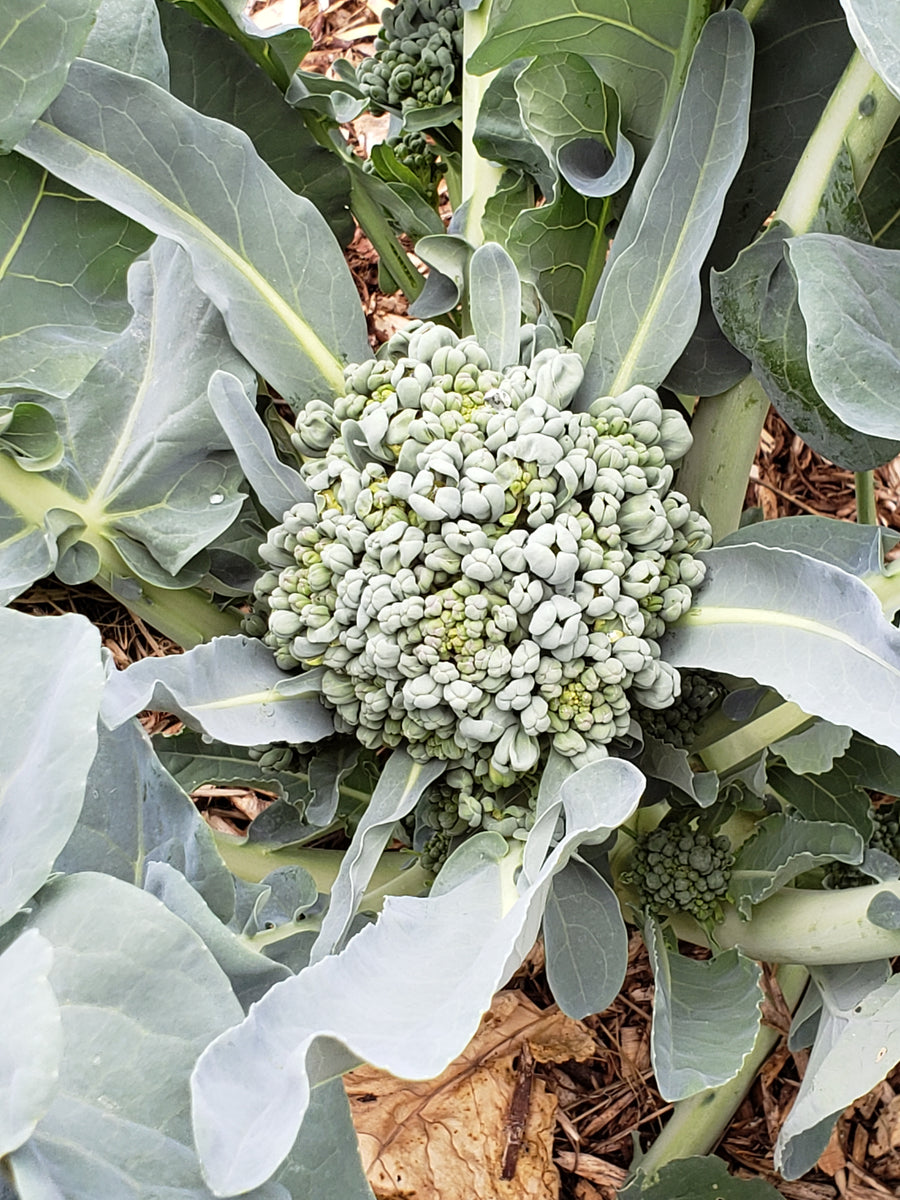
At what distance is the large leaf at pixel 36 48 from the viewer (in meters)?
0.76

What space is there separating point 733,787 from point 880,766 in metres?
0.15

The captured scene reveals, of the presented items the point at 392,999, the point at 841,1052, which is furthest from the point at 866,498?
the point at 392,999

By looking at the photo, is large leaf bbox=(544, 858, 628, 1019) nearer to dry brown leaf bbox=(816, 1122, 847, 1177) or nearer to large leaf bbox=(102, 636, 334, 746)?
large leaf bbox=(102, 636, 334, 746)

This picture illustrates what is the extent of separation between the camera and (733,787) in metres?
1.02

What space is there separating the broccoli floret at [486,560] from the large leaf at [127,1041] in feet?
0.94

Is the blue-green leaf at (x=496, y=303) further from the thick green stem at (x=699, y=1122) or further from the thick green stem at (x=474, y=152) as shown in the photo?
Answer: the thick green stem at (x=699, y=1122)

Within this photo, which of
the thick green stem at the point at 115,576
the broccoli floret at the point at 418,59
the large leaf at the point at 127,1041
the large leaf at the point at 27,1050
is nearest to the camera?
the large leaf at the point at 27,1050

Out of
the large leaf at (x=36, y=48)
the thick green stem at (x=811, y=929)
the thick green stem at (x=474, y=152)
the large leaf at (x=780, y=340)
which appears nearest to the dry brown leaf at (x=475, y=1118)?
the thick green stem at (x=811, y=929)

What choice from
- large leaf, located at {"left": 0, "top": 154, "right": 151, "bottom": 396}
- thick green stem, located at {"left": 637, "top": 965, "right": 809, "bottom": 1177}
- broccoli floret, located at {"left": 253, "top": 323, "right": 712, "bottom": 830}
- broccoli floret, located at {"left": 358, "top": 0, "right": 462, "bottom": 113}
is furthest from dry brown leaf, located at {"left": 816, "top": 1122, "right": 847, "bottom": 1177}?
broccoli floret, located at {"left": 358, "top": 0, "right": 462, "bottom": 113}

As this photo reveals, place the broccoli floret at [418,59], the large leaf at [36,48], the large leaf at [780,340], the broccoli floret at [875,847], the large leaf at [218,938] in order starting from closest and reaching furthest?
the large leaf at [218,938]
the large leaf at [36,48]
the large leaf at [780,340]
the broccoli floret at [875,847]
the broccoli floret at [418,59]

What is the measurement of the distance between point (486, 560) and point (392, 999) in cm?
31

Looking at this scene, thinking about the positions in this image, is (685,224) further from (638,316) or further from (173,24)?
(173,24)

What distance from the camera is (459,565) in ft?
2.58

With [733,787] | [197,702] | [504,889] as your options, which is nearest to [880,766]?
[733,787]
